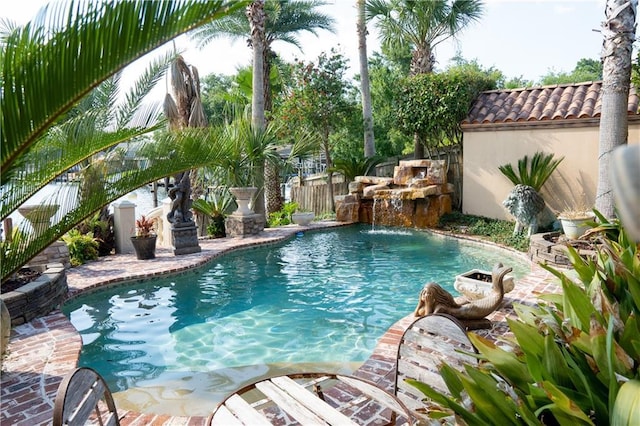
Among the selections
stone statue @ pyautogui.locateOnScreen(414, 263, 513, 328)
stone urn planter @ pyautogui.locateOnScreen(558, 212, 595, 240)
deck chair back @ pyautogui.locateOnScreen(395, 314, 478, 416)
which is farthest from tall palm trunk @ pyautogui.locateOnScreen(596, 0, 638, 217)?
deck chair back @ pyautogui.locateOnScreen(395, 314, 478, 416)

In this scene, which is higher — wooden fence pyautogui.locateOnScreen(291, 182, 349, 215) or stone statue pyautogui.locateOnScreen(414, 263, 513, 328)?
wooden fence pyautogui.locateOnScreen(291, 182, 349, 215)

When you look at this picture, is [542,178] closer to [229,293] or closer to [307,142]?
[307,142]

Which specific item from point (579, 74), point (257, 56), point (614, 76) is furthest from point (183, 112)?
point (579, 74)

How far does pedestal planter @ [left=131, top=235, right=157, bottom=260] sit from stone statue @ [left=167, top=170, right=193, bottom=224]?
0.85 metres

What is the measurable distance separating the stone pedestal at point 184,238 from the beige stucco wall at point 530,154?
786 centimetres

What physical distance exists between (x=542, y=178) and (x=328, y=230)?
5.73m

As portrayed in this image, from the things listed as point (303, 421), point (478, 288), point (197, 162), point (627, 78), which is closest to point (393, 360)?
point (478, 288)

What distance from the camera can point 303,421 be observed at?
250 centimetres

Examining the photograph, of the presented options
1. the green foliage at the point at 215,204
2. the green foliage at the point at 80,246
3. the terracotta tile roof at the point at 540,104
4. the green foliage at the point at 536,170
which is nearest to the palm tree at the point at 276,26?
the green foliage at the point at 215,204

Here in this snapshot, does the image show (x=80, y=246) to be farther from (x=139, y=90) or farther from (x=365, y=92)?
(x=365, y=92)

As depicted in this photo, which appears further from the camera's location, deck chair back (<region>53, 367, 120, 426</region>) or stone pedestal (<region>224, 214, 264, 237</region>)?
stone pedestal (<region>224, 214, 264, 237</region>)

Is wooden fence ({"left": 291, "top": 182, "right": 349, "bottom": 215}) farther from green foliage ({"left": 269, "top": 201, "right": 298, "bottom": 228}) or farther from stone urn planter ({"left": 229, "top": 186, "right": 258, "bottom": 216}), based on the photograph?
stone urn planter ({"left": 229, "top": 186, "right": 258, "bottom": 216})

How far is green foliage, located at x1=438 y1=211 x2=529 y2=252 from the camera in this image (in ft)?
34.7

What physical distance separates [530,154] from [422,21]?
210 inches
